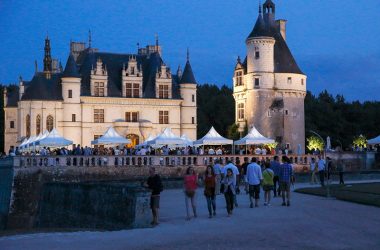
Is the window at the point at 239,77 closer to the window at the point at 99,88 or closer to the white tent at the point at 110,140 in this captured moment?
the window at the point at 99,88

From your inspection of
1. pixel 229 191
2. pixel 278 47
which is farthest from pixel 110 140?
pixel 229 191

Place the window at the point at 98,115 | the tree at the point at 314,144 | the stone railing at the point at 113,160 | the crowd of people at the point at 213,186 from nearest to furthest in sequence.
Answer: the crowd of people at the point at 213,186, the stone railing at the point at 113,160, the window at the point at 98,115, the tree at the point at 314,144

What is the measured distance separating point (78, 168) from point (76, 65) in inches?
778

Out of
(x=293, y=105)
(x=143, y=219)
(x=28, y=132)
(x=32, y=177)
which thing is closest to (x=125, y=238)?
(x=143, y=219)

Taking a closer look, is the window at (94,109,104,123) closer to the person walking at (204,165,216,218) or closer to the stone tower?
the stone tower

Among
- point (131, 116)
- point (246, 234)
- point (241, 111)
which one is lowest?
point (246, 234)

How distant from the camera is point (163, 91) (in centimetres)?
6300

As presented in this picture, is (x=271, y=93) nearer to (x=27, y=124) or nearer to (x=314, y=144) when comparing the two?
(x=314, y=144)

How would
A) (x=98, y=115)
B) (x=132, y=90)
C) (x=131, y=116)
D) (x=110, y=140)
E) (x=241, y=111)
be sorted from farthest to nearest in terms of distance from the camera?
(x=241, y=111), (x=132, y=90), (x=131, y=116), (x=98, y=115), (x=110, y=140)

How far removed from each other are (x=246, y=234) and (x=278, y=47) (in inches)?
2064

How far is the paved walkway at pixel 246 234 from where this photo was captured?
15.5 m

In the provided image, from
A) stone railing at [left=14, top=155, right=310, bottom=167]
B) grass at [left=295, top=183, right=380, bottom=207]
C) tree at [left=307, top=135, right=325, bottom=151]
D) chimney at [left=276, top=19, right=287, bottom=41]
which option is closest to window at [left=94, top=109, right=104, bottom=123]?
stone railing at [left=14, top=155, right=310, bottom=167]

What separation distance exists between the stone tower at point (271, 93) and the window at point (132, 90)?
10860 mm

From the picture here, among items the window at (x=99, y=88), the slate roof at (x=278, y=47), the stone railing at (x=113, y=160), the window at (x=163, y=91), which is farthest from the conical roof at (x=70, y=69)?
the slate roof at (x=278, y=47)
